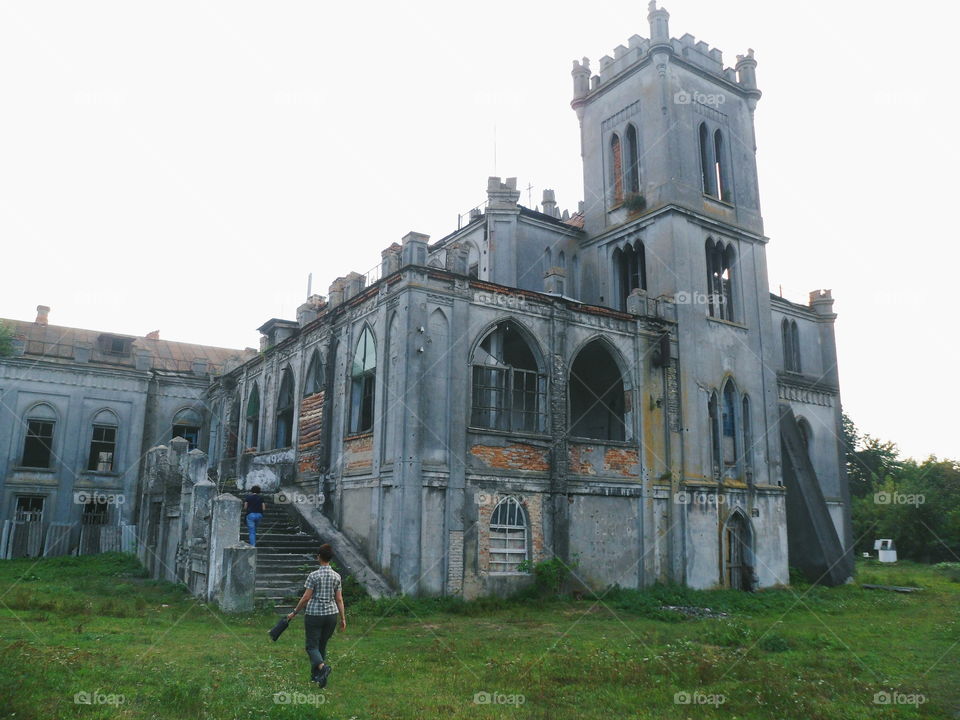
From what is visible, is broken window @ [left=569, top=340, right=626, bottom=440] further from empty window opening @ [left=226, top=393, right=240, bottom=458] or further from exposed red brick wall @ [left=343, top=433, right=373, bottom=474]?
empty window opening @ [left=226, top=393, right=240, bottom=458]

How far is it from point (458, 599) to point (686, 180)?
16.1 m

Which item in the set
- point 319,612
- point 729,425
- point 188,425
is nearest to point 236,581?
point 319,612

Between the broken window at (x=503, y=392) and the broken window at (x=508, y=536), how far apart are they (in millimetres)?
2188

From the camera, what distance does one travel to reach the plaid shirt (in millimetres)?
9172

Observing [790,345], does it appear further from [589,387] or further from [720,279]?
[589,387]

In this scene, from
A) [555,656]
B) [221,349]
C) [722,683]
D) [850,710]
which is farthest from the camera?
[221,349]

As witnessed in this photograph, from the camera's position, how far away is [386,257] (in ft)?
68.3

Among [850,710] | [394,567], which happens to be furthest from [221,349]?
[850,710]

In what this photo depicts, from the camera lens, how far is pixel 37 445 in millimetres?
30422

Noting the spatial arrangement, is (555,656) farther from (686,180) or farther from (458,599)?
(686,180)

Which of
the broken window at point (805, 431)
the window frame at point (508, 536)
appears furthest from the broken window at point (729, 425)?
the window frame at point (508, 536)

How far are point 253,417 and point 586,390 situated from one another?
13.2 m

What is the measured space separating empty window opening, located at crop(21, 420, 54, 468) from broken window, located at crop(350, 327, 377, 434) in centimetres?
1738

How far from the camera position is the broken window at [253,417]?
2852 cm
